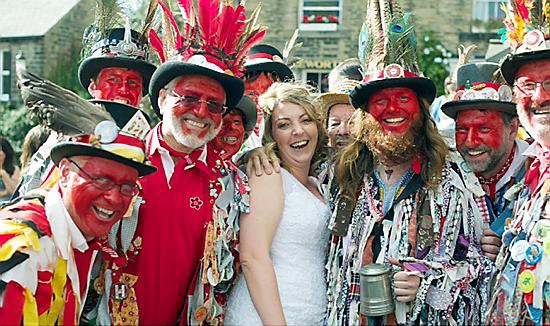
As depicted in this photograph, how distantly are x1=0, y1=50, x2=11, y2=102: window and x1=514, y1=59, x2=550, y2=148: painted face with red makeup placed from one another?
15.4m

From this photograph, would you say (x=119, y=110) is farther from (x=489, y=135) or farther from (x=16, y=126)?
(x=16, y=126)

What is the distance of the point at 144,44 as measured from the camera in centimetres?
490

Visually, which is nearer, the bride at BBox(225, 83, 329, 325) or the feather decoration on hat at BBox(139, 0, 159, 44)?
the bride at BBox(225, 83, 329, 325)

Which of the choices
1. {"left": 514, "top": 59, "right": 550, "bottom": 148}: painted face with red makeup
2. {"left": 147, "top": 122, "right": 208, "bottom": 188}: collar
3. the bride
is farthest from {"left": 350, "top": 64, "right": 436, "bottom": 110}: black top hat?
{"left": 147, "top": 122, "right": 208, "bottom": 188}: collar

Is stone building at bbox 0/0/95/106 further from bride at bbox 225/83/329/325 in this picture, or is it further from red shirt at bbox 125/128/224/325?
red shirt at bbox 125/128/224/325

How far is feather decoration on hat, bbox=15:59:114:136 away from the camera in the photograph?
3.32m

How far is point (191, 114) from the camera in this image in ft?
12.4

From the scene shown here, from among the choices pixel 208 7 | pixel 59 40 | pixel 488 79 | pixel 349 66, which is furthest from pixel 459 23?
pixel 208 7

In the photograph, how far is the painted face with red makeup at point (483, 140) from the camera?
14.4ft

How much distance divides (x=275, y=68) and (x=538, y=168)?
2.39 m

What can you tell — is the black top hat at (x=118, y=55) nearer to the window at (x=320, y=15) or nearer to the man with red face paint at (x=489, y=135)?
the man with red face paint at (x=489, y=135)

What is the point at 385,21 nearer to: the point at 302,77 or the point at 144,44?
the point at 144,44

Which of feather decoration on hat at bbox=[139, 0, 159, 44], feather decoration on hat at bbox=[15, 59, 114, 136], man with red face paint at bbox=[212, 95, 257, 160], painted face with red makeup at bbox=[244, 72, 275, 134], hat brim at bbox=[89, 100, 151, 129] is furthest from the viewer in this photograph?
painted face with red makeup at bbox=[244, 72, 275, 134]

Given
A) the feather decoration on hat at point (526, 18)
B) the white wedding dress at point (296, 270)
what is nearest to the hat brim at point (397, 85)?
the feather decoration on hat at point (526, 18)
